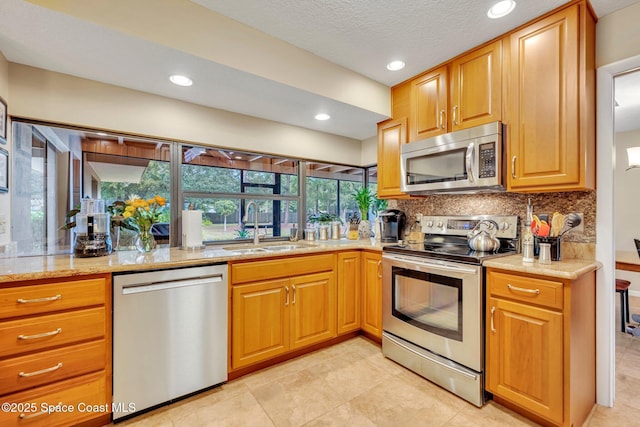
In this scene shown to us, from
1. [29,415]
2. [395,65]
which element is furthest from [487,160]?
[29,415]

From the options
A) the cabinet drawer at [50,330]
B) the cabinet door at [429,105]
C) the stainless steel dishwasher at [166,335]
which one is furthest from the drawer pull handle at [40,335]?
the cabinet door at [429,105]

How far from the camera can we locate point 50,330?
4.71 ft

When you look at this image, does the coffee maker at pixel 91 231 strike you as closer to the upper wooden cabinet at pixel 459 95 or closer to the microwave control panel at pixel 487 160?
the upper wooden cabinet at pixel 459 95

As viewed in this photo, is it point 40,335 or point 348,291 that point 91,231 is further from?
point 348,291

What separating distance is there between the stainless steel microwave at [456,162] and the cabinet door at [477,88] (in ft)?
0.38

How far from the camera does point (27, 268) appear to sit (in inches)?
57.4

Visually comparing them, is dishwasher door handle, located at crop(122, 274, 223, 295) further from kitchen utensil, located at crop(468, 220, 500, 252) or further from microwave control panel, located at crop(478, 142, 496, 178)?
microwave control panel, located at crop(478, 142, 496, 178)

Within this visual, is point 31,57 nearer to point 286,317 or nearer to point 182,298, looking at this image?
point 182,298

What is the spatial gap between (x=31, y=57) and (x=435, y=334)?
3191mm

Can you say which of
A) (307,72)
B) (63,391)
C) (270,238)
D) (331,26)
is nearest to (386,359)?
(270,238)

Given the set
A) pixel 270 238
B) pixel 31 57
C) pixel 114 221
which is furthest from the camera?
pixel 270 238

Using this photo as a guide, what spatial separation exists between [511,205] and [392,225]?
1.03 metres

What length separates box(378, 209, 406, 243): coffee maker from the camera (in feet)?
9.42

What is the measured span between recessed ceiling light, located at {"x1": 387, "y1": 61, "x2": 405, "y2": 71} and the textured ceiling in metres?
0.05
